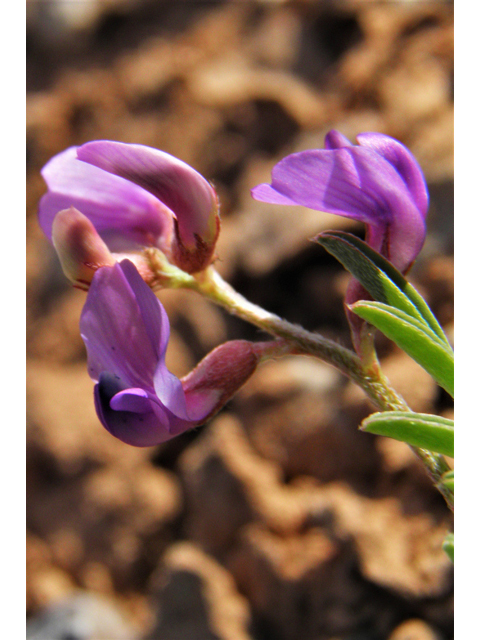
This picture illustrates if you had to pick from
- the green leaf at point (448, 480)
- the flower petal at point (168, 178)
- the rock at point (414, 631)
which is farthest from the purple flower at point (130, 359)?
the rock at point (414, 631)

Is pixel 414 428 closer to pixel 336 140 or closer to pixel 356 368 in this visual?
pixel 356 368

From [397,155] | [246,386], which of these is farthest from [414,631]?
[397,155]

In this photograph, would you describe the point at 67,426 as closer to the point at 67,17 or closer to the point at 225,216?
the point at 225,216

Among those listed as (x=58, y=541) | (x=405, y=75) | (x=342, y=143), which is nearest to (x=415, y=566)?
(x=342, y=143)

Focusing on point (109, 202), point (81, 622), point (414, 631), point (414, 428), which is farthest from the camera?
point (81, 622)
